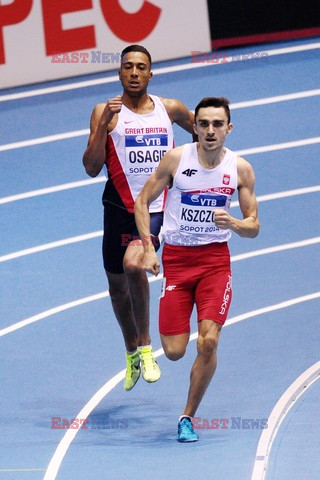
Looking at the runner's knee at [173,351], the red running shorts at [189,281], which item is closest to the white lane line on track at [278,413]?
the runner's knee at [173,351]

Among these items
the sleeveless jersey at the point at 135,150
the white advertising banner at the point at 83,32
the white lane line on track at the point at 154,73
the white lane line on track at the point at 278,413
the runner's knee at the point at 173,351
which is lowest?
the white lane line on track at the point at 278,413

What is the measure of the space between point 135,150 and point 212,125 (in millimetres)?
1026

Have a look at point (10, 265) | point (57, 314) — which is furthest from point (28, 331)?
point (10, 265)

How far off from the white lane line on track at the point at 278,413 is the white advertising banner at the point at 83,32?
7.85 metres

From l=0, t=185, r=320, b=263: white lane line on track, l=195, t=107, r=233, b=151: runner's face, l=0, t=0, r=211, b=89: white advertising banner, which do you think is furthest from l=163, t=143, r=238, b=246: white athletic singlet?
l=0, t=0, r=211, b=89: white advertising banner

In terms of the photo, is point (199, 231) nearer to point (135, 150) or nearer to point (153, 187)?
point (153, 187)

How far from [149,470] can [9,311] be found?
143 inches

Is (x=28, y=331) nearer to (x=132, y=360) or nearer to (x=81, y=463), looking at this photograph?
(x=132, y=360)

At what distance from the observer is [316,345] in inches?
432

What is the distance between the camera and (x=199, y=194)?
9.17 metres

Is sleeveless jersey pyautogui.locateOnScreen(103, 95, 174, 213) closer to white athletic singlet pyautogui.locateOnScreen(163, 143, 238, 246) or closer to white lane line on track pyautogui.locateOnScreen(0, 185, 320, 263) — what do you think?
white athletic singlet pyautogui.locateOnScreen(163, 143, 238, 246)

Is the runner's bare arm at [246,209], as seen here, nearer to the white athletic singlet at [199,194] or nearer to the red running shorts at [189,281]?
the white athletic singlet at [199,194]

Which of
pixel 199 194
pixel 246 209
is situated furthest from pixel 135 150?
pixel 246 209

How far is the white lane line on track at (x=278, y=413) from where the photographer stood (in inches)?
348
